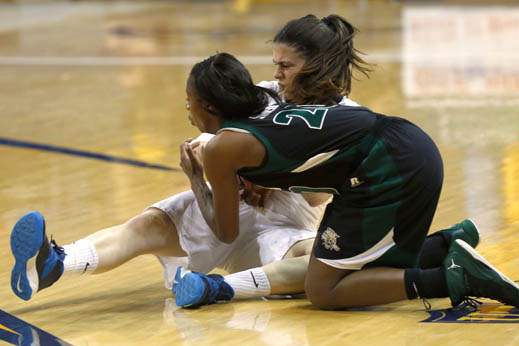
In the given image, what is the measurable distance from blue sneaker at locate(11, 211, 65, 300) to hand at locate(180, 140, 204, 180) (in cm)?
48

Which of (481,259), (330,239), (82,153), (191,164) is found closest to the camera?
(481,259)

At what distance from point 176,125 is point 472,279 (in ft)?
13.2

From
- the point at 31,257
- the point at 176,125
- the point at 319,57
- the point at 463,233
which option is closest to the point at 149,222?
the point at 31,257

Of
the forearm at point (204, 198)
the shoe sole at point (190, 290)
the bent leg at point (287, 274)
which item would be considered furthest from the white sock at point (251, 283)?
the forearm at point (204, 198)

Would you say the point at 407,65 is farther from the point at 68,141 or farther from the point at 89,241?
the point at 89,241

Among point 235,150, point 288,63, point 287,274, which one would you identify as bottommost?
point 287,274

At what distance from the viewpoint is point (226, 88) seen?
375 cm

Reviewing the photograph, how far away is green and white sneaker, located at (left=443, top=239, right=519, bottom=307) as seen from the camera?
143 inches

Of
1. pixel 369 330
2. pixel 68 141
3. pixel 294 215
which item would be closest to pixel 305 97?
pixel 294 215

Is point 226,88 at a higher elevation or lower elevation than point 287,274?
higher

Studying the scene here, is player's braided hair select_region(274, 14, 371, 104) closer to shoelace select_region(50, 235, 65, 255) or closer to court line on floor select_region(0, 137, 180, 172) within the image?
shoelace select_region(50, 235, 65, 255)

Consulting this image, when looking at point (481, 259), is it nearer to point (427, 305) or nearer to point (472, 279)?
point (472, 279)

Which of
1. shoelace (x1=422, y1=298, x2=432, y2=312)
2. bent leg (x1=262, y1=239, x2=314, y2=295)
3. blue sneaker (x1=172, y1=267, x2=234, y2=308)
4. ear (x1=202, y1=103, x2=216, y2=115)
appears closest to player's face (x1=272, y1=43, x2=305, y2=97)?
ear (x1=202, y1=103, x2=216, y2=115)

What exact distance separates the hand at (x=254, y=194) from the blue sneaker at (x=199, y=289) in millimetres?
297
